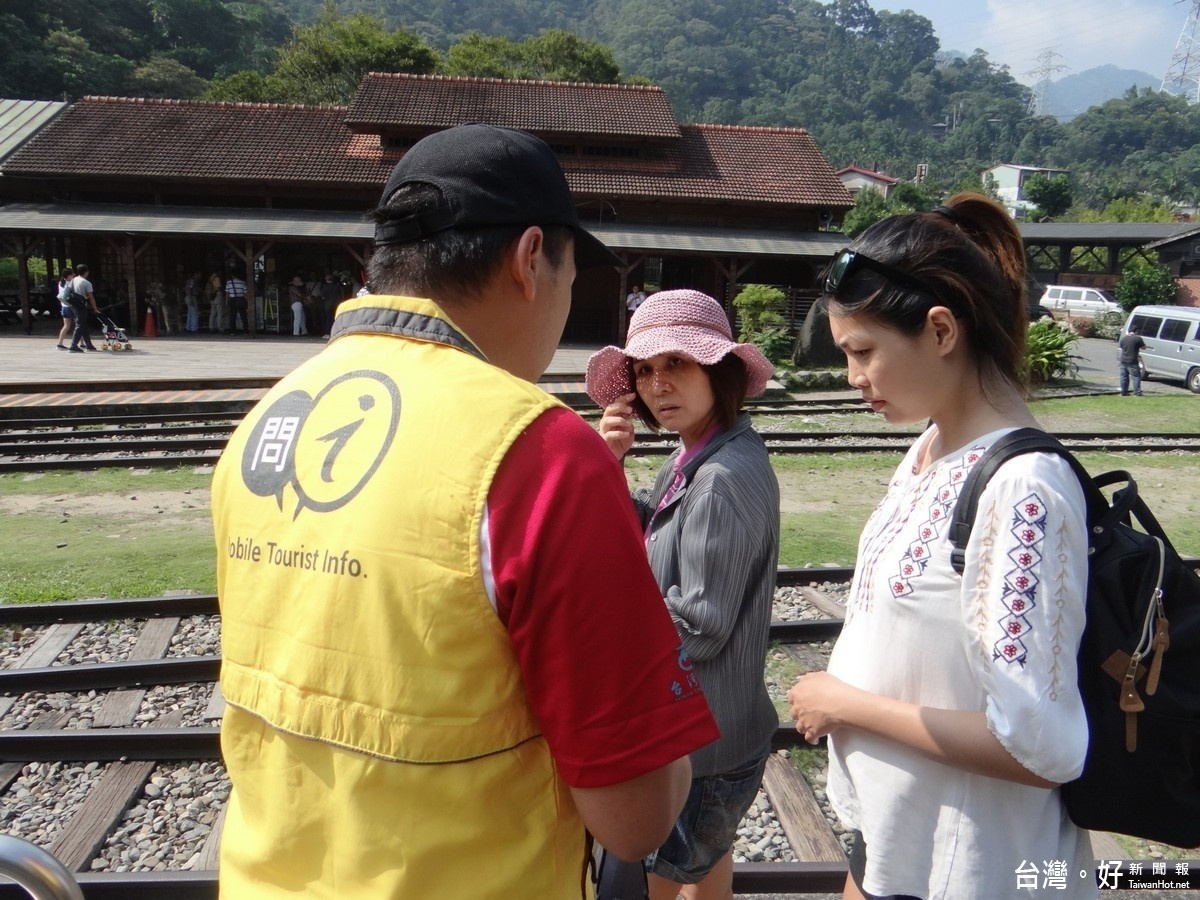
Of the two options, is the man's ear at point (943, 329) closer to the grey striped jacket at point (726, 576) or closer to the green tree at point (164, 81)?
the grey striped jacket at point (726, 576)

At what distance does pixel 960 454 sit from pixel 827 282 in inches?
18.1

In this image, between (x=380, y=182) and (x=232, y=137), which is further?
(x=232, y=137)

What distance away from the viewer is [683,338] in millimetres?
2385

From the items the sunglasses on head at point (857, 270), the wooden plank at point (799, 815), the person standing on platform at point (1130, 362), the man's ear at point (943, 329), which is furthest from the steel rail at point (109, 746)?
the person standing on platform at point (1130, 362)

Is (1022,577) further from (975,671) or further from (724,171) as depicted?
(724,171)

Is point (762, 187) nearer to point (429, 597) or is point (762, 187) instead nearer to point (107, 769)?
point (107, 769)

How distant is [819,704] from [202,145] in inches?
1064

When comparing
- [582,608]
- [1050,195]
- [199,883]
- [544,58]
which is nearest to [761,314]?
[199,883]

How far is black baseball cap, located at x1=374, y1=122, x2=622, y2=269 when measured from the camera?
1.24m

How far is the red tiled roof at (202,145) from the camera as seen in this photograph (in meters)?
23.2

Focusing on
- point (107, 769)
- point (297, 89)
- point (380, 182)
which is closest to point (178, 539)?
point (107, 769)

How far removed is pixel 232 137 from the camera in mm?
24906

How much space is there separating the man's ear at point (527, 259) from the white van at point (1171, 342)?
20.9 m

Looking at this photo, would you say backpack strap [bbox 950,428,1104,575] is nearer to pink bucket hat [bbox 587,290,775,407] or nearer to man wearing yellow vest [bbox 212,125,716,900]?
man wearing yellow vest [bbox 212,125,716,900]
